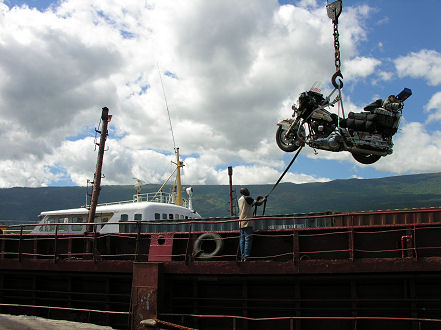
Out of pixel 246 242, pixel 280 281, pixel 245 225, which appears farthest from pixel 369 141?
pixel 280 281

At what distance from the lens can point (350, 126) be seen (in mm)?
10055

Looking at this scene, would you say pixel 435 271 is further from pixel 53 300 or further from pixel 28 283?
pixel 28 283

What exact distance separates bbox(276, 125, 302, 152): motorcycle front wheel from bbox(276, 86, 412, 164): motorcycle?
0.11 feet

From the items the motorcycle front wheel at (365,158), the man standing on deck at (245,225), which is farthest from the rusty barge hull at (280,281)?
the motorcycle front wheel at (365,158)

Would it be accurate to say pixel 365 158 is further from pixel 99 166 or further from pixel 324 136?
pixel 99 166

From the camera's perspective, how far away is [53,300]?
11.2m

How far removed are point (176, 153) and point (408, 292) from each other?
20218 millimetres

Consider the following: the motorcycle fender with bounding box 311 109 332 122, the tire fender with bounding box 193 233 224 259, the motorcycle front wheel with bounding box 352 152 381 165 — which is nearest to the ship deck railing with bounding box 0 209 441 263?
the tire fender with bounding box 193 233 224 259

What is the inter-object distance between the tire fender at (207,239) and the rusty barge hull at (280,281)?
15 cm

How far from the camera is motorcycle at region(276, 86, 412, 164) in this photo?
9922 mm

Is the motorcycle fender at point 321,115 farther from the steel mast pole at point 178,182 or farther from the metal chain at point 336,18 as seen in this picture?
the steel mast pole at point 178,182

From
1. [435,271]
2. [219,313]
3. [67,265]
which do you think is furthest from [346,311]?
[67,265]

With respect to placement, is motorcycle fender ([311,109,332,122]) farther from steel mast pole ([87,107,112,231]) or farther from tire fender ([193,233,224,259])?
steel mast pole ([87,107,112,231])

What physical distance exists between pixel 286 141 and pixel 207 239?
3.93 metres
